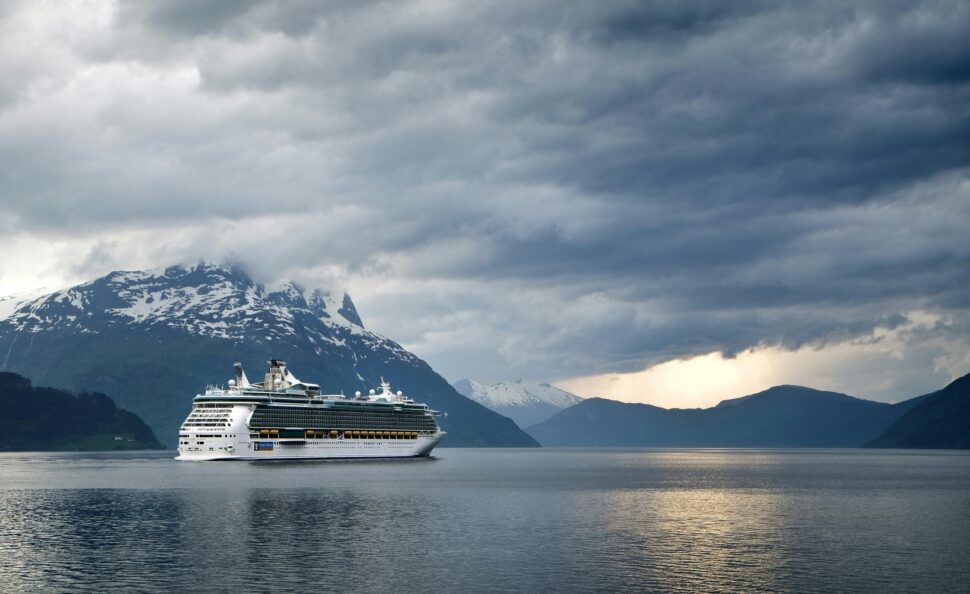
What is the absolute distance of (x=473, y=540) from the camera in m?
90.8

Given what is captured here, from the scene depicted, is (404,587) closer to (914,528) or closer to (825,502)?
(914,528)

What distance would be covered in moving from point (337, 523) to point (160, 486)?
6929cm

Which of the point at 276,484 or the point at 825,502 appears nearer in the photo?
the point at 825,502

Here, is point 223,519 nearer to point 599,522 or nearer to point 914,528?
point 599,522

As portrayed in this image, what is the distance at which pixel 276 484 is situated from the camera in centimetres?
16088

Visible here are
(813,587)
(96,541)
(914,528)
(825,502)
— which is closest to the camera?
(813,587)

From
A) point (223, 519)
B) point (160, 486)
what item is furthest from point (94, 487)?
point (223, 519)

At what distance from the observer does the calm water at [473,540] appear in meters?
70.1

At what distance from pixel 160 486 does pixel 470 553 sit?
95.0 m

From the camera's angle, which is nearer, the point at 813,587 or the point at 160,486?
the point at 813,587

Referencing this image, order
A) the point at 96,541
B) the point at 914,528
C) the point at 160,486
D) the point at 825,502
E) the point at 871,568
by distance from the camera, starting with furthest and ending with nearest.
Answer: the point at 160,486 → the point at 825,502 → the point at 914,528 → the point at 96,541 → the point at 871,568

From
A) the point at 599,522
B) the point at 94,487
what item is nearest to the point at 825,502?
the point at 599,522

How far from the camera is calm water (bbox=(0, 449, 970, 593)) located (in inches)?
2761

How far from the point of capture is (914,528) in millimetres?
101625
